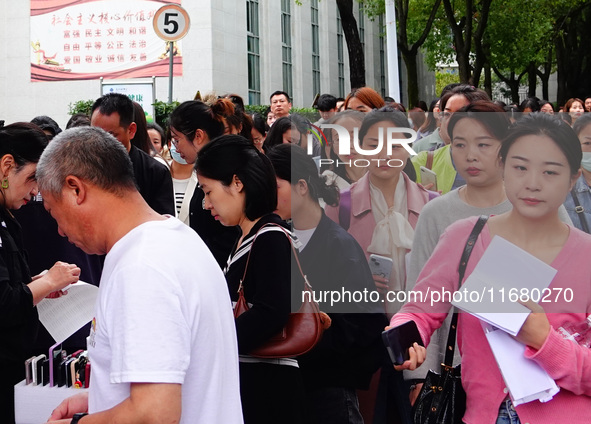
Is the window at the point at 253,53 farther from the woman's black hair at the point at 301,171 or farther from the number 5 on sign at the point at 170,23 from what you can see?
the woman's black hair at the point at 301,171

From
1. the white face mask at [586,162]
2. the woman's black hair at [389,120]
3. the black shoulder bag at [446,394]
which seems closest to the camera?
the black shoulder bag at [446,394]

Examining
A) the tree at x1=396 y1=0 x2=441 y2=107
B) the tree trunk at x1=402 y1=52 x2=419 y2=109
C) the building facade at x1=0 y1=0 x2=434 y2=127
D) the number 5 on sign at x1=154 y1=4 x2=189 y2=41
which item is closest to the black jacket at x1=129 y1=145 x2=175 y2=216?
the number 5 on sign at x1=154 y1=4 x2=189 y2=41

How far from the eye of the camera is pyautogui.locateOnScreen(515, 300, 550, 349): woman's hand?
8.71ft

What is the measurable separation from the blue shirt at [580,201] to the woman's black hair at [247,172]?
1236 millimetres

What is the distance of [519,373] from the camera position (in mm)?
2699

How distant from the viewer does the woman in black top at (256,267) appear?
10.8 ft

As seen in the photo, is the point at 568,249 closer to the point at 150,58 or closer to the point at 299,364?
the point at 299,364

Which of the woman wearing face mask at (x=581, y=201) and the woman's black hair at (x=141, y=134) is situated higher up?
the woman's black hair at (x=141, y=134)

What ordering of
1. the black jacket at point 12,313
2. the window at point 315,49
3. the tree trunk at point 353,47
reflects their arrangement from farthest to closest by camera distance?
the window at point 315,49 → the tree trunk at point 353,47 → the black jacket at point 12,313

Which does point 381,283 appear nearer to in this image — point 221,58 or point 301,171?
point 301,171

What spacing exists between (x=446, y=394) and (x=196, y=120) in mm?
2907

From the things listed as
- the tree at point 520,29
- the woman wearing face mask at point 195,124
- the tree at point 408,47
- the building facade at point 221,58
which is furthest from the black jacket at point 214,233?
the tree at point 520,29

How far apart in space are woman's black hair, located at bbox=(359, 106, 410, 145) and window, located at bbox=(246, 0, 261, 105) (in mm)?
28483

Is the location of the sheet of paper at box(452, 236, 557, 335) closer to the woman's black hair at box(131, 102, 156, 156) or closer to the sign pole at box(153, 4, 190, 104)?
the woman's black hair at box(131, 102, 156, 156)
